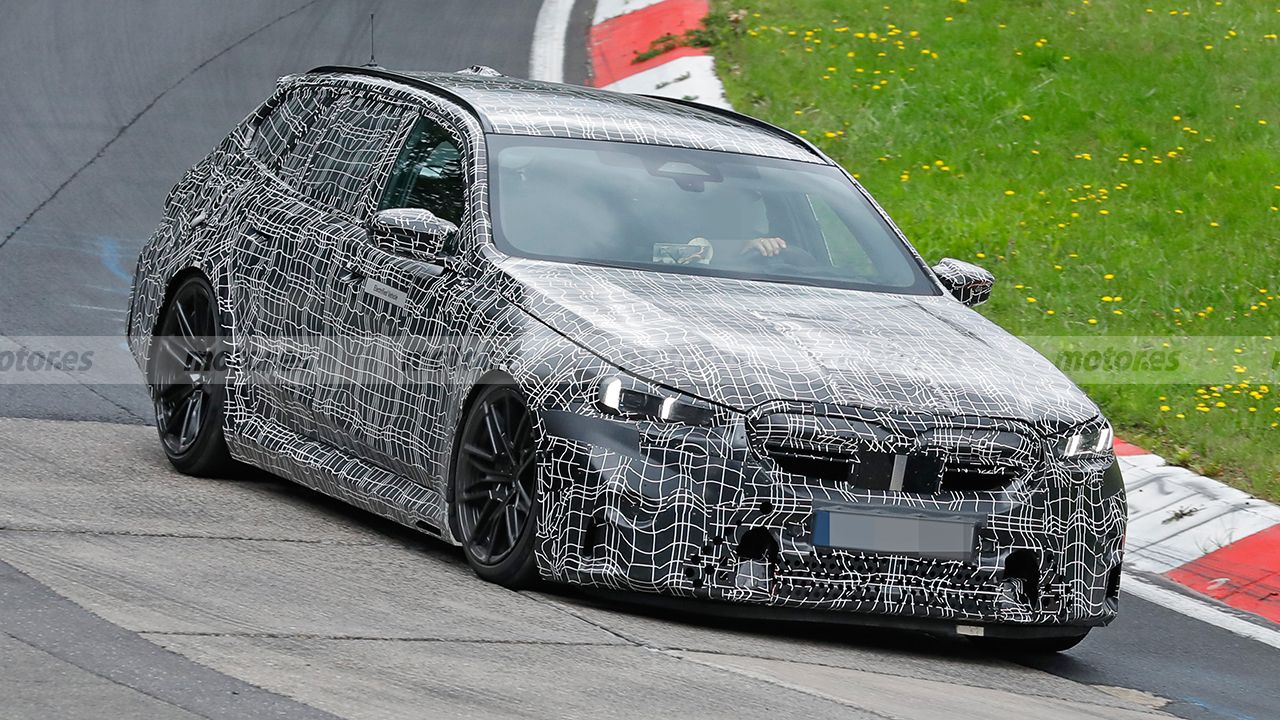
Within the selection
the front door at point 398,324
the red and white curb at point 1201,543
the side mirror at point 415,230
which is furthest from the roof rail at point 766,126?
the red and white curb at point 1201,543

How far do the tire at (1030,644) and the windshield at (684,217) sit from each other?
139 centimetres

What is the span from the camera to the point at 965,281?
25.6 ft

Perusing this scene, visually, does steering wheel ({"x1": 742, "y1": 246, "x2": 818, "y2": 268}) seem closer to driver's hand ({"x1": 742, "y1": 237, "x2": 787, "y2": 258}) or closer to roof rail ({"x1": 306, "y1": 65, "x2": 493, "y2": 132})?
driver's hand ({"x1": 742, "y1": 237, "x2": 787, "y2": 258})

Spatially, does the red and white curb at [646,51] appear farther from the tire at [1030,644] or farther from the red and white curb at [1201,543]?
the tire at [1030,644]

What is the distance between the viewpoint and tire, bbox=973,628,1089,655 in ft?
22.2

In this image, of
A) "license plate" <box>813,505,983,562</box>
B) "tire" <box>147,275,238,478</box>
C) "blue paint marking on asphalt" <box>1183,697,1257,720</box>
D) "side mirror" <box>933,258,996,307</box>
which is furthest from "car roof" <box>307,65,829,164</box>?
"blue paint marking on asphalt" <box>1183,697,1257,720</box>

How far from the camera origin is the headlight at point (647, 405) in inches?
241

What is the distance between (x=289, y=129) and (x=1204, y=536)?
14.4 ft

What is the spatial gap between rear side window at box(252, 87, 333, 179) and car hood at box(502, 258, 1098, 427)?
1.92 meters

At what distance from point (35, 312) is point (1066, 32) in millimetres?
10367

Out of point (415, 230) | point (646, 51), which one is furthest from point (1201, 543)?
point (646, 51)

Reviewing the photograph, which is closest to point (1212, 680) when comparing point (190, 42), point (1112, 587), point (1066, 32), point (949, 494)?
point (1112, 587)

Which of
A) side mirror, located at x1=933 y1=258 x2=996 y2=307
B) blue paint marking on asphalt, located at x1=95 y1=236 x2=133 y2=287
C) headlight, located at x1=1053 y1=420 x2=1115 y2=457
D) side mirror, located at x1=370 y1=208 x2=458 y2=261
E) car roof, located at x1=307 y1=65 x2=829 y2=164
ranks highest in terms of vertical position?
car roof, located at x1=307 y1=65 x2=829 y2=164

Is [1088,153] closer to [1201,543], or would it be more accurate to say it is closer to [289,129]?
[1201,543]
